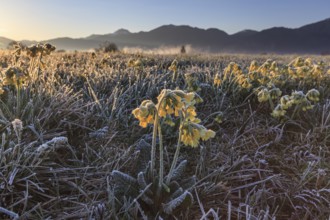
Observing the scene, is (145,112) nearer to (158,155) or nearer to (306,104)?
(158,155)

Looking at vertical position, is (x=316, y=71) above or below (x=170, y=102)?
below

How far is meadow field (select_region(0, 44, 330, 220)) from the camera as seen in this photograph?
2162mm

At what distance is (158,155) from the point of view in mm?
2875

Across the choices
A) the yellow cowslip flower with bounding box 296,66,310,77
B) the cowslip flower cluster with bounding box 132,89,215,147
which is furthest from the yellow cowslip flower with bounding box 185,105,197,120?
the yellow cowslip flower with bounding box 296,66,310,77

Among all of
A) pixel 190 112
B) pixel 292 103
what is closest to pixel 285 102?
pixel 292 103

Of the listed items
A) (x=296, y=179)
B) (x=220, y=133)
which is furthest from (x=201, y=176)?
(x=220, y=133)

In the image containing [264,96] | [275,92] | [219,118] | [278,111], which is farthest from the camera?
[275,92]

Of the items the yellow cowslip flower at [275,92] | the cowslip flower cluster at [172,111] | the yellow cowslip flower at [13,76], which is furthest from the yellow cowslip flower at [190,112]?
the yellow cowslip flower at [275,92]

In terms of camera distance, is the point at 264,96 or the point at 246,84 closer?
the point at 264,96

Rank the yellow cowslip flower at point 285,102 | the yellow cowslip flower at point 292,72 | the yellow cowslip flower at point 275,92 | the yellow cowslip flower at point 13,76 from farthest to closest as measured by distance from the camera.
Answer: the yellow cowslip flower at point 292,72, the yellow cowslip flower at point 275,92, the yellow cowslip flower at point 285,102, the yellow cowslip flower at point 13,76

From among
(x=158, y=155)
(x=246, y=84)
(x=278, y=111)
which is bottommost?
(x=158, y=155)

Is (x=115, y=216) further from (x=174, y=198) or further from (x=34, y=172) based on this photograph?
(x=34, y=172)

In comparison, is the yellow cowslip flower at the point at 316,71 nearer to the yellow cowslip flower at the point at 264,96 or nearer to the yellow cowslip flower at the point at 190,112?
the yellow cowslip flower at the point at 264,96

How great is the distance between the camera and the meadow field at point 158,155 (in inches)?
85.1
